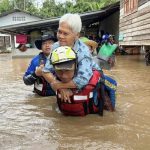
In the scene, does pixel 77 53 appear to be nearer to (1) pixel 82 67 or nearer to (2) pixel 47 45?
(1) pixel 82 67

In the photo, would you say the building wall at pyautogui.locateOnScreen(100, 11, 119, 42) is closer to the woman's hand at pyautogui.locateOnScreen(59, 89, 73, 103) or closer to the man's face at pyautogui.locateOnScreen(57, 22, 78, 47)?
the man's face at pyautogui.locateOnScreen(57, 22, 78, 47)

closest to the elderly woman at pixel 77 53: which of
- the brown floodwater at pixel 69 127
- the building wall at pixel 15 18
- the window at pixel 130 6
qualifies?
the brown floodwater at pixel 69 127

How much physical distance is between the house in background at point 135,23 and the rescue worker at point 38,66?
705cm

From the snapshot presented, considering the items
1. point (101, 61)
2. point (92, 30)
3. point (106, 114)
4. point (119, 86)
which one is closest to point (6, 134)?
point (106, 114)

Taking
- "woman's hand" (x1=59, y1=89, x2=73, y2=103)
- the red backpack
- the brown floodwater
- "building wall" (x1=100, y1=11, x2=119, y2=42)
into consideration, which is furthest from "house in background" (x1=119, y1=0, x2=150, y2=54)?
"woman's hand" (x1=59, y1=89, x2=73, y2=103)

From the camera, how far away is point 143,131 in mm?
3939

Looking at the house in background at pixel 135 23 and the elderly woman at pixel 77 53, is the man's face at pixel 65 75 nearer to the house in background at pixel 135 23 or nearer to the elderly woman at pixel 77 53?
the elderly woman at pixel 77 53

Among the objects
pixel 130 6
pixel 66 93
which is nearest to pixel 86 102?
pixel 66 93

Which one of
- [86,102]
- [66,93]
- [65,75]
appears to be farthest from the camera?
[86,102]

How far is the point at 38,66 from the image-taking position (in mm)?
5664

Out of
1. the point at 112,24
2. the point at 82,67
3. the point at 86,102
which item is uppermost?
the point at 112,24

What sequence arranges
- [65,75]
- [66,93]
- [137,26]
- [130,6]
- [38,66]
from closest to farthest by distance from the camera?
1. [65,75]
2. [66,93]
3. [38,66]
4. [137,26]
5. [130,6]

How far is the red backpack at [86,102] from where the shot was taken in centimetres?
426

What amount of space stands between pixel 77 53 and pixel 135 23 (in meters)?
11.0
